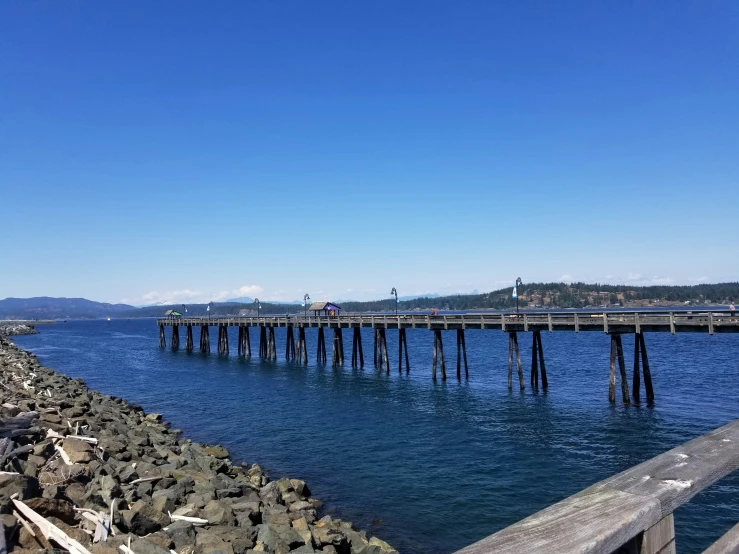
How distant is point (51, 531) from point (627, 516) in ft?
29.4

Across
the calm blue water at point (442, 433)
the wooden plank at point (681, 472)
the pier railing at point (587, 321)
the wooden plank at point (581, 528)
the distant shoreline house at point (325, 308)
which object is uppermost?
the distant shoreline house at point (325, 308)

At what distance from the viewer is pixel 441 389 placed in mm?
34656

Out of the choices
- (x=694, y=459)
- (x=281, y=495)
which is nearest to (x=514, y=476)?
(x=281, y=495)

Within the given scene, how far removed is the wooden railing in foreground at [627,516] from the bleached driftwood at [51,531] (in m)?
8.21

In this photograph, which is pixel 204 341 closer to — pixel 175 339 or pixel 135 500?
pixel 175 339

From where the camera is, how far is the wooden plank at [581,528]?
5.51 ft

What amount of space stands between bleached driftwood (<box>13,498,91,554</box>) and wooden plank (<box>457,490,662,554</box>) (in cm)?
820

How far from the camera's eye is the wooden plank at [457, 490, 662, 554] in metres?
1.68

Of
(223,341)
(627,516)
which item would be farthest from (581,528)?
(223,341)

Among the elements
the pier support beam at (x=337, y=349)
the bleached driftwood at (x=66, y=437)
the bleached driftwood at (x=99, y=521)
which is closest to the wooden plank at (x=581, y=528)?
the bleached driftwood at (x=99, y=521)

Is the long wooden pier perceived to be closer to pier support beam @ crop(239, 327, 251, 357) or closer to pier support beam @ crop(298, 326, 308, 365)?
pier support beam @ crop(298, 326, 308, 365)

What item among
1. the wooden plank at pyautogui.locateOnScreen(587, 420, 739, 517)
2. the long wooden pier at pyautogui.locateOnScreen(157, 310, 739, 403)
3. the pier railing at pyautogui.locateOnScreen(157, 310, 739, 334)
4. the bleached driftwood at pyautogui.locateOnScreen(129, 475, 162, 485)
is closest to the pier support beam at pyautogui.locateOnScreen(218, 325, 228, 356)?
the long wooden pier at pyautogui.locateOnScreen(157, 310, 739, 403)

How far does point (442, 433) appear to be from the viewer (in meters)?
23.2

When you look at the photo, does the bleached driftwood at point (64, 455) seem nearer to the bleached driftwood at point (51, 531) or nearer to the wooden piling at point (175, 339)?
the bleached driftwood at point (51, 531)
